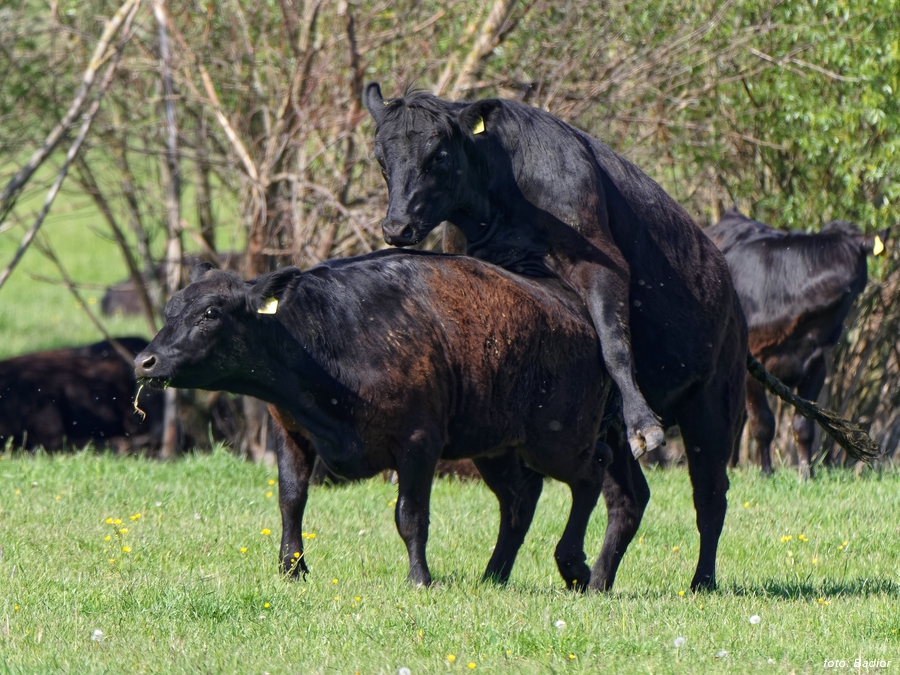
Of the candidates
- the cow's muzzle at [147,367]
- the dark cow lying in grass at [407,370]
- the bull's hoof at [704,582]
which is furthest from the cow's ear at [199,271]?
the bull's hoof at [704,582]

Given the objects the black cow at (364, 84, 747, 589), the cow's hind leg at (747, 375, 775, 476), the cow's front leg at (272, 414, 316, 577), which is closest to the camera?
the black cow at (364, 84, 747, 589)

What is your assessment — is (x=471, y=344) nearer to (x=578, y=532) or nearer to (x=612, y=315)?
(x=612, y=315)

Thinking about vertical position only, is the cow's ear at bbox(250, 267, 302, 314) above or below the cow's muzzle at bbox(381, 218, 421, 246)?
below

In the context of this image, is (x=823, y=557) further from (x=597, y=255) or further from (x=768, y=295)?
(x=768, y=295)

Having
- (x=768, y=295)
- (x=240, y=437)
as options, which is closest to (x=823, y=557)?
(x=768, y=295)

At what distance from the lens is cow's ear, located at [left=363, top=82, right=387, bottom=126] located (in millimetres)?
6316

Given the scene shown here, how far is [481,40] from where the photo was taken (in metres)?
9.95

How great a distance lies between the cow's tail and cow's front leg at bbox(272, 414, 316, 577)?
2.73m

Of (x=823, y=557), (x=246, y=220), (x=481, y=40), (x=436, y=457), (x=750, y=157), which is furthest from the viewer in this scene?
(x=750, y=157)

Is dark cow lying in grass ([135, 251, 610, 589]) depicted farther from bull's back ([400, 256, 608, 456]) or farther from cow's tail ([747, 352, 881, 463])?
cow's tail ([747, 352, 881, 463])

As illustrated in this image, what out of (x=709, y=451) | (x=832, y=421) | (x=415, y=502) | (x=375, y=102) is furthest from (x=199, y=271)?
(x=832, y=421)

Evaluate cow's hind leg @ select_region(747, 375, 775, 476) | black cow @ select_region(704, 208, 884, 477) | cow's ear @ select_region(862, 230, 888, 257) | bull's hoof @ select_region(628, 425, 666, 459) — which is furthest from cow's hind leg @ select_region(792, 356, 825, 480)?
bull's hoof @ select_region(628, 425, 666, 459)

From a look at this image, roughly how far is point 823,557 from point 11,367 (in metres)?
8.78

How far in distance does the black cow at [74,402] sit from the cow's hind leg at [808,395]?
6.17 meters
